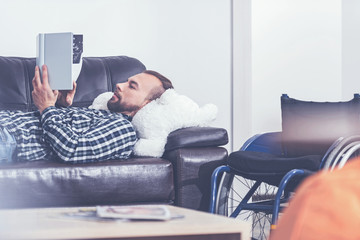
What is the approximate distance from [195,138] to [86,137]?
483mm

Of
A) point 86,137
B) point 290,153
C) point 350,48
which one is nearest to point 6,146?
point 86,137

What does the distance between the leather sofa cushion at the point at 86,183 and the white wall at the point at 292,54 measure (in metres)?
1.59

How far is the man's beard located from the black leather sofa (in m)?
0.27

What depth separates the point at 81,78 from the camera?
2.99m

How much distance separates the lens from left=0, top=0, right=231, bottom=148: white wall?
11.1 feet

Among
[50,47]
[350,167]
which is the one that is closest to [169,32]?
[50,47]

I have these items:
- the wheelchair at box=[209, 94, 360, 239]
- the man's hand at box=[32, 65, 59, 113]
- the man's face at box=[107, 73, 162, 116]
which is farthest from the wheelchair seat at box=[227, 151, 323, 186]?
the man's hand at box=[32, 65, 59, 113]

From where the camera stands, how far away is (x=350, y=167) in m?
0.55

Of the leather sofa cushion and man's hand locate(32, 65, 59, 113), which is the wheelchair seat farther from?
man's hand locate(32, 65, 59, 113)

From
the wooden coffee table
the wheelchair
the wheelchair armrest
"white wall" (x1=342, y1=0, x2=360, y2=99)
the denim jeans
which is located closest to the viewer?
the wooden coffee table

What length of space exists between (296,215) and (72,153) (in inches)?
75.8

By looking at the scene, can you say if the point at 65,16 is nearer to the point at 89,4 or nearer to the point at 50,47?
the point at 89,4

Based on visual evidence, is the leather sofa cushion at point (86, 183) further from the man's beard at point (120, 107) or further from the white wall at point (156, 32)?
the white wall at point (156, 32)

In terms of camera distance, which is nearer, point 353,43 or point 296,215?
point 296,215
